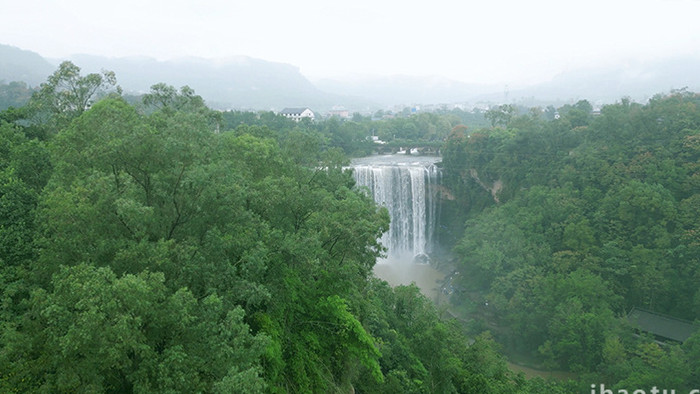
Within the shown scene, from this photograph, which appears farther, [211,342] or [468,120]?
[468,120]

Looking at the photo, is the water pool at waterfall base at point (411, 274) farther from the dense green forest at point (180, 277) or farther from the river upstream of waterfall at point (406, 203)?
the dense green forest at point (180, 277)

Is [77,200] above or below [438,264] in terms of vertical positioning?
above

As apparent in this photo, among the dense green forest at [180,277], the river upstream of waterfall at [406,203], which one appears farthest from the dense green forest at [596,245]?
the dense green forest at [180,277]

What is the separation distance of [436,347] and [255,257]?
21.9 ft

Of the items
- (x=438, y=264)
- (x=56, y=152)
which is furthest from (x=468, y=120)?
(x=56, y=152)

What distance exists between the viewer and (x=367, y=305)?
973cm

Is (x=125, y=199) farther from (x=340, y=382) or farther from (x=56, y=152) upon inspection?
(x=340, y=382)

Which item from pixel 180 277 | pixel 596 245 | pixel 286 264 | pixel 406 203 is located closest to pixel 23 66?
pixel 406 203

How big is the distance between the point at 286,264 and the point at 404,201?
2268 cm

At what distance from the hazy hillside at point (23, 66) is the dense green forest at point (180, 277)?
96.7 m

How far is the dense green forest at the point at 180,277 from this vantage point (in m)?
5.04

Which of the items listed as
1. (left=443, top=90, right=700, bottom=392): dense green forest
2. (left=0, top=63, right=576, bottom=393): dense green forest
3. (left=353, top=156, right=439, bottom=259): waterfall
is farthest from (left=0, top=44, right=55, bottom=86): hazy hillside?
(left=0, top=63, right=576, bottom=393): dense green forest

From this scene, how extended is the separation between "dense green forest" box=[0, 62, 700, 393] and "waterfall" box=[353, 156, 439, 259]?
533 centimetres

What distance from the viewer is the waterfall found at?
2950 centimetres
